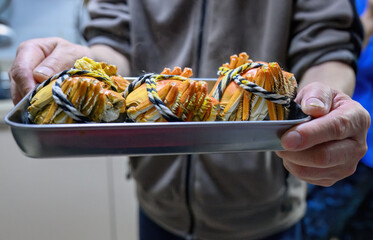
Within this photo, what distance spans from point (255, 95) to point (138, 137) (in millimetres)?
99

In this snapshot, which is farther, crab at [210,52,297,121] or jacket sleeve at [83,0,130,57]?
jacket sleeve at [83,0,130,57]

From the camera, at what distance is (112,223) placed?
0.90m

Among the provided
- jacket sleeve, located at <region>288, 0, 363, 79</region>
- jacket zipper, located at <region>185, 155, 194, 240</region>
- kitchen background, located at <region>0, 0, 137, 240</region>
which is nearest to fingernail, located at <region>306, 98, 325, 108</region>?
jacket sleeve, located at <region>288, 0, 363, 79</region>

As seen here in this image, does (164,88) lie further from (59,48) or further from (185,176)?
(185,176)

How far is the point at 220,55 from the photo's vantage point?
356 millimetres

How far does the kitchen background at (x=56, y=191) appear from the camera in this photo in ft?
2.65

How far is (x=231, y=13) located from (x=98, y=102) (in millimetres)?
193

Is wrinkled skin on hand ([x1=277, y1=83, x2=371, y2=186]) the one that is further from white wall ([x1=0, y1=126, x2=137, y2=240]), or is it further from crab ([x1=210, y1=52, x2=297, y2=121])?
white wall ([x1=0, y1=126, x2=137, y2=240])

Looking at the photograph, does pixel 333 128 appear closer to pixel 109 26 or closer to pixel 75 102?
pixel 75 102

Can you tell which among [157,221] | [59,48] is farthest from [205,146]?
[157,221]

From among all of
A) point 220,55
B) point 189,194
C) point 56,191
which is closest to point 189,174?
point 189,194

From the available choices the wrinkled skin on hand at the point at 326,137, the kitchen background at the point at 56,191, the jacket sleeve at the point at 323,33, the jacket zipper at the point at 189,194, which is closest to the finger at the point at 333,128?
the wrinkled skin on hand at the point at 326,137

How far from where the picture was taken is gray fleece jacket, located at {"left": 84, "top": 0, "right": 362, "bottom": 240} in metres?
0.35

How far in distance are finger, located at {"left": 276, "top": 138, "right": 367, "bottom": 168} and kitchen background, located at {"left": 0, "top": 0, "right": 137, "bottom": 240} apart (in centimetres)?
63
